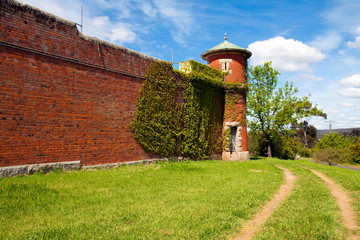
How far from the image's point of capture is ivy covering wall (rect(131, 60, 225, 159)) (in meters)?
12.2

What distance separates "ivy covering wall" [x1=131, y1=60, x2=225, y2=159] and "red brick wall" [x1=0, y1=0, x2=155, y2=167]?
84cm

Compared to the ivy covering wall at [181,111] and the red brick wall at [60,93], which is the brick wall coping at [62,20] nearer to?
the red brick wall at [60,93]

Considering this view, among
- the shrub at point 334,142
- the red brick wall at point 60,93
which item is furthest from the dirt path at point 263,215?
the shrub at point 334,142

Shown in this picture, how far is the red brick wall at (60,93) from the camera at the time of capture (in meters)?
7.89

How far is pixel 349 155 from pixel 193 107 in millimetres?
27671

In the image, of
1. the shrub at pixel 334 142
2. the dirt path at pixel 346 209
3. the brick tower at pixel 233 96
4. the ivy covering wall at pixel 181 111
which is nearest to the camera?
the dirt path at pixel 346 209

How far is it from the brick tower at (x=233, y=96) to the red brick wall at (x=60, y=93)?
8021 mm

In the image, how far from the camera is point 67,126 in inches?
362

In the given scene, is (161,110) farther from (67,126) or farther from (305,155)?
(305,155)

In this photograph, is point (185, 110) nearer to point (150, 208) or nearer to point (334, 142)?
point (150, 208)

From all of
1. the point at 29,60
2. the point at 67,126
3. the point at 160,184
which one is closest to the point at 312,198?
the point at 160,184

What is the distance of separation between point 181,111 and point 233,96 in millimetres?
5117

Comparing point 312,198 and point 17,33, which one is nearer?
point 312,198

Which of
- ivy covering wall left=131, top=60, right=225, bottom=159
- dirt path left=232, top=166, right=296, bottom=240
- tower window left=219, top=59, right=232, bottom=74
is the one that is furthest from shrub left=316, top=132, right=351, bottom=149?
dirt path left=232, top=166, right=296, bottom=240
